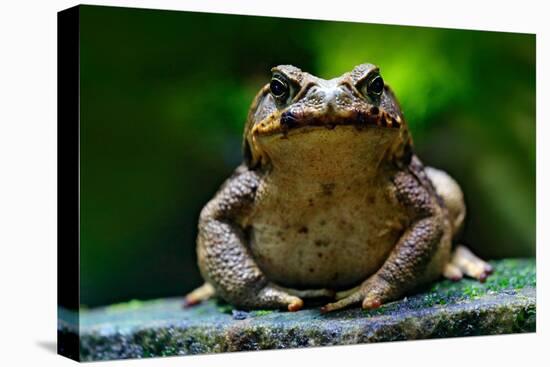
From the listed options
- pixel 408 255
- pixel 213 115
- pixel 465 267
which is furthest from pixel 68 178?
pixel 465 267

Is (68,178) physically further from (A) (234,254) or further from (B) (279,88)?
(B) (279,88)

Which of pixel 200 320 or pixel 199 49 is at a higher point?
pixel 199 49

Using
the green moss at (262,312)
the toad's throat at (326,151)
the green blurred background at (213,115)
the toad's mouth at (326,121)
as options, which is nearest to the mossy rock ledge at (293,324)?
the green moss at (262,312)

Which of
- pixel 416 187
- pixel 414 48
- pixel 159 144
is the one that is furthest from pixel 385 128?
pixel 159 144

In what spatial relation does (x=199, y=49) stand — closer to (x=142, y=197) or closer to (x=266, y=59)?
(x=266, y=59)

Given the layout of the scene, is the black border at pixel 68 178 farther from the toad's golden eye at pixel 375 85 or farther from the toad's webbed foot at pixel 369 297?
the toad's golden eye at pixel 375 85

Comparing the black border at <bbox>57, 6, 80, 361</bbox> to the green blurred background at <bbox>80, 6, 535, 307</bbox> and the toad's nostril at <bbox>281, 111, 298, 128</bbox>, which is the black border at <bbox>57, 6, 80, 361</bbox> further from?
the toad's nostril at <bbox>281, 111, 298, 128</bbox>
